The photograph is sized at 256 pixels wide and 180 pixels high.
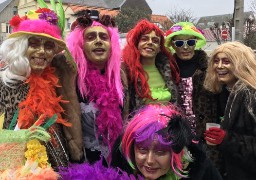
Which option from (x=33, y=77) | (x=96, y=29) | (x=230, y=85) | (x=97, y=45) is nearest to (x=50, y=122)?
(x=33, y=77)

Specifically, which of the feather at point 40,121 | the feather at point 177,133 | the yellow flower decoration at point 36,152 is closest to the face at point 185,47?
the feather at point 177,133

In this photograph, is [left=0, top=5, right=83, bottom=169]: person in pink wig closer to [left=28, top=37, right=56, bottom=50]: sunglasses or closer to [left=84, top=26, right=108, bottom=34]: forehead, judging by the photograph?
[left=28, top=37, right=56, bottom=50]: sunglasses

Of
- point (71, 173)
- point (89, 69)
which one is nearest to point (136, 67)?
point (89, 69)

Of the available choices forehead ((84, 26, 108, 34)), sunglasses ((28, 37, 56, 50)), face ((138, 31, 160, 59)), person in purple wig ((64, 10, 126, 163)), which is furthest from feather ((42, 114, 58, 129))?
face ((138, 31, 160, 59))

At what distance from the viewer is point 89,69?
112 inches

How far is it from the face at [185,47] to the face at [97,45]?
3.04ft

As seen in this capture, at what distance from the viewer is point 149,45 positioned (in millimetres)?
3240

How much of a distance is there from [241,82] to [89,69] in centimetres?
120

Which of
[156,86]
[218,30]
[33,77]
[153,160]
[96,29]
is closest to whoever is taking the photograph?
[153,160]

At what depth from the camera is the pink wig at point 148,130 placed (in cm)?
191

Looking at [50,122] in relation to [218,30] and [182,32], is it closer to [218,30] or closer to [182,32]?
Answer: [182,32]

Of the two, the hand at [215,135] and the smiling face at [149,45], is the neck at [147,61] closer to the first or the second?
the smiling face at [149,45]

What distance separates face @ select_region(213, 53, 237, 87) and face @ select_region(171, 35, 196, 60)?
526mm

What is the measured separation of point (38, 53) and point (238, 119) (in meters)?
1.52
